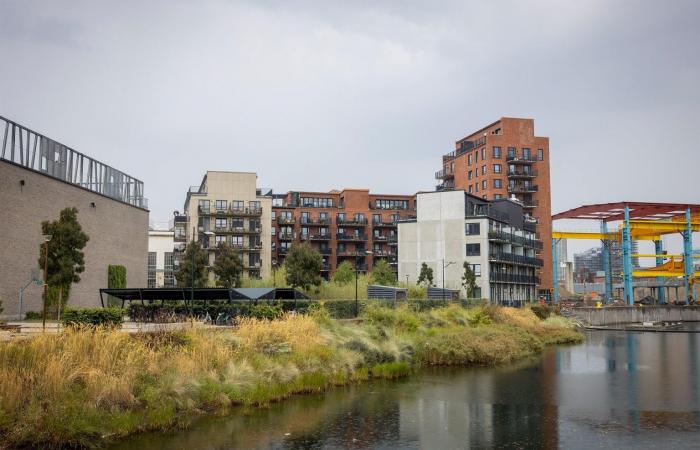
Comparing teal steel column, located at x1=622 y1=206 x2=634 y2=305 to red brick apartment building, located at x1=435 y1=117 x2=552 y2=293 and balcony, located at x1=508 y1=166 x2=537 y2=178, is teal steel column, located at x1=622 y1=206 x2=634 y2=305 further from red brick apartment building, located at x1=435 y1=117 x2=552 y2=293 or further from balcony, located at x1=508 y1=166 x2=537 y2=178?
balcony, located at x1=508 y1=166 x2=537 y2=178

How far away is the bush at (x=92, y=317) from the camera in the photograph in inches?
911

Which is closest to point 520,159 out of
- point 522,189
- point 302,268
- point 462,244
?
point 522,189

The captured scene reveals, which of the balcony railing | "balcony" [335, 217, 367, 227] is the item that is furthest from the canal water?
"balcony" [335, 217, 367, 227]

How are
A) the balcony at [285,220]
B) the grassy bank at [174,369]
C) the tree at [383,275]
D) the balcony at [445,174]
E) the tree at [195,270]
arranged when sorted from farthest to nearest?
the balcony at [445,174] → the balcony at [285,220] → the tree at [383,275] → the tree at [195,270] → the grassy bank at [174,369]

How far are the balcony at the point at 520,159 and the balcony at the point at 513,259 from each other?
1729 cm

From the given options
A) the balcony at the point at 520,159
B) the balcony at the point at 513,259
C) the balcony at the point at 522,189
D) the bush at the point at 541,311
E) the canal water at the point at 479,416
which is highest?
the balcony at the point at 520,159

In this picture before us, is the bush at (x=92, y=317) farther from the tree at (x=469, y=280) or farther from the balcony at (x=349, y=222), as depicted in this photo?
the balcony at (x=349, y=222)

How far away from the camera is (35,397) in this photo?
53.6 ft

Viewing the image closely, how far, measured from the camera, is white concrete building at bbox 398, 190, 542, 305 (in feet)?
237

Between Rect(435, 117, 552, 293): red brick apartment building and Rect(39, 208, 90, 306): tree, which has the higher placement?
Rect(435, 117, 552, 293): red brick apartment building

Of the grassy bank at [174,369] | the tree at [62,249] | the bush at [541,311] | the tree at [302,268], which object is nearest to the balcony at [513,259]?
the bush at [541,311]

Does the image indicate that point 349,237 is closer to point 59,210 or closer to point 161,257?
point 161,257

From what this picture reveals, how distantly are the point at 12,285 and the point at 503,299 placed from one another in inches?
2146

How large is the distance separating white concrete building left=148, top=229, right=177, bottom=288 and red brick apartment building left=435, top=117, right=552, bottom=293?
47333mm
